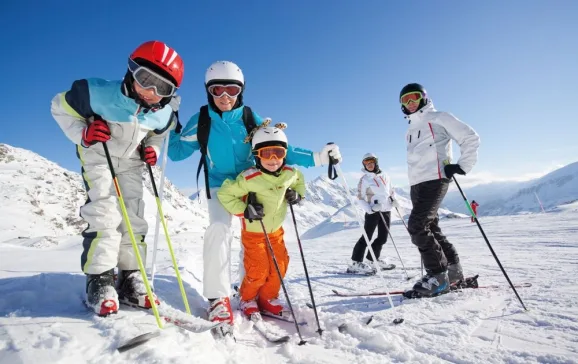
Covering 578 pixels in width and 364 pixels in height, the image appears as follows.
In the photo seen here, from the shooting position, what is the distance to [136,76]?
2773mm

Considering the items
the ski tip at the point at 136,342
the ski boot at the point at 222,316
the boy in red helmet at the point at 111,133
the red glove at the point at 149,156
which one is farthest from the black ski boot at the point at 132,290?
the red glove at the point at 149,156

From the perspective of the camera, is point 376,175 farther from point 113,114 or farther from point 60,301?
point 60,301

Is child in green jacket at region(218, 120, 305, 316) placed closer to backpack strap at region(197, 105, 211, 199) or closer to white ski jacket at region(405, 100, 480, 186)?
backpack strap at region(197, 105, 211, 199)

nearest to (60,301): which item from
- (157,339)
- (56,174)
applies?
(157,339)

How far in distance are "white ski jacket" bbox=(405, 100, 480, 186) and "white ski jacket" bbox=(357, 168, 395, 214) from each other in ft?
8.18

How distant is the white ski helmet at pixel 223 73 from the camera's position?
136 inches

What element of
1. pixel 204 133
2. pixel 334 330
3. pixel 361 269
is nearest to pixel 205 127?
pixel 204 133

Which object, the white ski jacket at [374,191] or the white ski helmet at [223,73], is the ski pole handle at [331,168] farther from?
the white ski jacket at [374,191]

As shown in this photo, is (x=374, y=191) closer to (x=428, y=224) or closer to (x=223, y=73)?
(x=428, y=224)

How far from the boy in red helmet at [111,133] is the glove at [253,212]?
1186 mm

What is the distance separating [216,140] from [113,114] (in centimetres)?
107

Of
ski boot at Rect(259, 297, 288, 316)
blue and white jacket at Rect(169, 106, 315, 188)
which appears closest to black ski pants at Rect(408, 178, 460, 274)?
blue and white jacket at Rect(169, 106, 315, 188)

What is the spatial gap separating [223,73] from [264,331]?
9.20ft

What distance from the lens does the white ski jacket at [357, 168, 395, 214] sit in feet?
22.6
